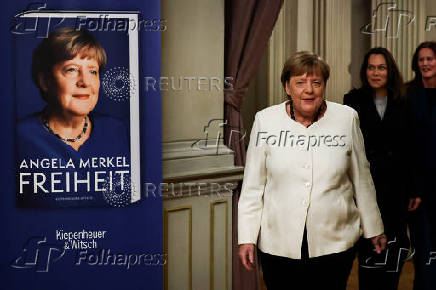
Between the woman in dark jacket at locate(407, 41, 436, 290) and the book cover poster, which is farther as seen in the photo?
the woman in dark jacket at locate(407, 41, 436, 290)

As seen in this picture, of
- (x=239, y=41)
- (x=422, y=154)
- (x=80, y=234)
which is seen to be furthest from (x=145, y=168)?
(x=422, y=154)

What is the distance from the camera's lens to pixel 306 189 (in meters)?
2.21

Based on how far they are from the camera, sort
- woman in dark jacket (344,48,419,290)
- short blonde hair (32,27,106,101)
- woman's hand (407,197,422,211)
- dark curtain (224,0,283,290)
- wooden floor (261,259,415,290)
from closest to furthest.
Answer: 1. short blonde hair (32,27,106,101)
2. woman in dark jacket (344,48,419,290)
3. woman's hand (407,197,422,211)
4. dark curtain (224,0,283,290)
5. wooden floor (261,259,415,290)

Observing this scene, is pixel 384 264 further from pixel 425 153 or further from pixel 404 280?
pixel 404 280

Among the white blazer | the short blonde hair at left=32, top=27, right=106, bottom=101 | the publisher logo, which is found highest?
the short blonde hair at left=32, top=27, right=106, bottom=101

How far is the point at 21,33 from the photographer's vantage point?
266 centimetres

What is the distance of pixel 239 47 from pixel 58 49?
3.56 feet

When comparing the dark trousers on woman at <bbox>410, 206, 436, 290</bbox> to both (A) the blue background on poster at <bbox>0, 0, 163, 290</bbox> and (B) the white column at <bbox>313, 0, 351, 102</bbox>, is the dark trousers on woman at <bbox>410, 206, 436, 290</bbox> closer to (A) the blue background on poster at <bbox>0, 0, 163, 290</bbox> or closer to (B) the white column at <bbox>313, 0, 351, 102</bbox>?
(A) the blue background on poster at <bbox>0, 0, 163, 290</bbox>

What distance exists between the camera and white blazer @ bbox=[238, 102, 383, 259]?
86.6 inches

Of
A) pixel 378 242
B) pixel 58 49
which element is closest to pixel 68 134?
pixel 58 49

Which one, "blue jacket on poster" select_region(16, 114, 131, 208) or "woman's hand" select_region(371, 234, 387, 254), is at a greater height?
"blue jacket on poster" select_region(16, 114, 131, 208)

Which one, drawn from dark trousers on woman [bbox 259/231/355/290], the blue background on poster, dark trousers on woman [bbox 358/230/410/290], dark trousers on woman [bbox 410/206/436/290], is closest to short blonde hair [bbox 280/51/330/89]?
dark trousers on woman [bbox 259/231/355/290]

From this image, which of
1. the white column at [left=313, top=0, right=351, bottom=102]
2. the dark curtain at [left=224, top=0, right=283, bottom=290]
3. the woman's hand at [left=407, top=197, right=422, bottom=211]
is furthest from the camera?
the white column at [left=313, top=0, right=351, bottom=102]

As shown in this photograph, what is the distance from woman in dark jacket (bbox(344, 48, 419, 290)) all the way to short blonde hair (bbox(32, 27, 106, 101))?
4.67 ft
